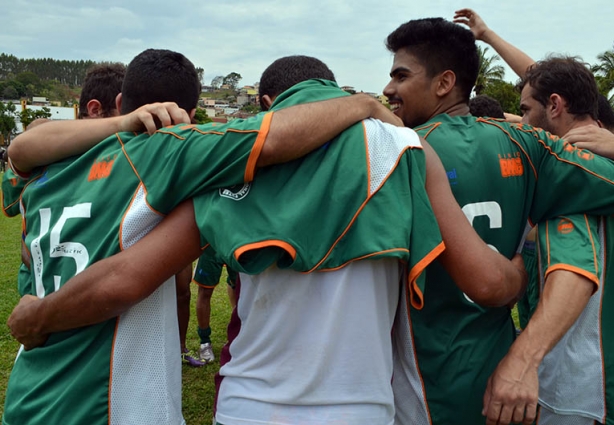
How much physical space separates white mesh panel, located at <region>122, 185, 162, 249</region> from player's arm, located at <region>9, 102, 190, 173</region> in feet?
1.12

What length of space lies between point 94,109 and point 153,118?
1.38 meters

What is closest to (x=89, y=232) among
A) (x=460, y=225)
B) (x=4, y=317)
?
(x=460, y=225)

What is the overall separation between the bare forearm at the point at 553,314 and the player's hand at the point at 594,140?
665 mm

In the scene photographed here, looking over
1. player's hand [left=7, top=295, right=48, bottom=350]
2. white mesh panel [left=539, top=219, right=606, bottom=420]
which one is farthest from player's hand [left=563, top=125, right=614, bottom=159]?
player's hand [left=7, top=295, right=48, bottom=350]

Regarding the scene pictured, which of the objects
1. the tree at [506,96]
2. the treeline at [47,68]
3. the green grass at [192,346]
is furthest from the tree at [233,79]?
the green grass at [192,346]

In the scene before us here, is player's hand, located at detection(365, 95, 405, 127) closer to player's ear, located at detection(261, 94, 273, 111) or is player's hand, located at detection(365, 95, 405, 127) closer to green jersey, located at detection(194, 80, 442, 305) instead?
green jersey, located at detection(194, 80, 442, 305)

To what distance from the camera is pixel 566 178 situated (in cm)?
218

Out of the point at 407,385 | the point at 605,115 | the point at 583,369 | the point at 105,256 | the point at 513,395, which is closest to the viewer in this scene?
the point at 105,256

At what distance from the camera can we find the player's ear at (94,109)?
2971 mm

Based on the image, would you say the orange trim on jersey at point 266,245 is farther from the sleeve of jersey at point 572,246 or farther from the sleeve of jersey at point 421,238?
the sleeve of jersey at point 572,246

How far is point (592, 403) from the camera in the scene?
2.39 meters

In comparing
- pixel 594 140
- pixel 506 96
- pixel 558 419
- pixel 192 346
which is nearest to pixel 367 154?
pixel 594 140

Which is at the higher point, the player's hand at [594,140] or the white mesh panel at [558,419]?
the player's hand at [594,140]

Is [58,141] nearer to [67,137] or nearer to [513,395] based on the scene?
[67,137]
